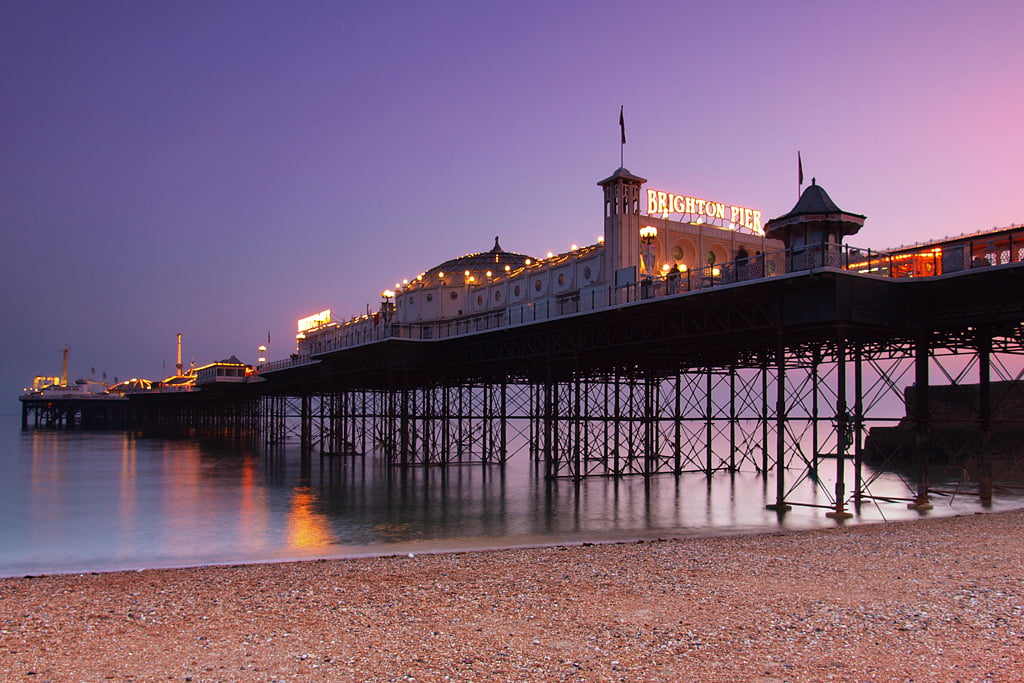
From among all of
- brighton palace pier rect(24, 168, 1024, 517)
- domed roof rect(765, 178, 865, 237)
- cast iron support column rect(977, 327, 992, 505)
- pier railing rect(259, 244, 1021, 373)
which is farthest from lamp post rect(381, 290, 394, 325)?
cast iron support column rect(977, 327, 992, 505)

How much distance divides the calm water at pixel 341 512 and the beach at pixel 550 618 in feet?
17.3

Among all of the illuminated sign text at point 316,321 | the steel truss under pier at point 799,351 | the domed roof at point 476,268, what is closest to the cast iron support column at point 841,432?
the steel truss under pier at point 799,351

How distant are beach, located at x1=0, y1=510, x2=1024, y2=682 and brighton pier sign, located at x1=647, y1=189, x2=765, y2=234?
23.5 m

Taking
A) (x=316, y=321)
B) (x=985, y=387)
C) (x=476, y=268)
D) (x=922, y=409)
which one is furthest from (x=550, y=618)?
(x=316, y=321)

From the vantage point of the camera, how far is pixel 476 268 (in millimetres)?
57250

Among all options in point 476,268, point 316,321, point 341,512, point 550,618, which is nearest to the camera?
point 550,618

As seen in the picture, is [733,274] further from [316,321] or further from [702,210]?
[316,321]

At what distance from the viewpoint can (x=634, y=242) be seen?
37.8 metres

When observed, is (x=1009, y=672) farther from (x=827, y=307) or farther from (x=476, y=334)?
(x=476, y=334)

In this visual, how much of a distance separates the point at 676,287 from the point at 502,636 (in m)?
21.4

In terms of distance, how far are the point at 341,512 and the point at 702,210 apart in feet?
74.2

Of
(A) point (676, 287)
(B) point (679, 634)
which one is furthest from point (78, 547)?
(A) point (676, 287)

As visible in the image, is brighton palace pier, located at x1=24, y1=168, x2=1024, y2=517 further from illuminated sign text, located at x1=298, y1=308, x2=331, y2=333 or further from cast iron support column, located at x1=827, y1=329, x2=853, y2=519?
illuminated sign text, located at x1=298, y1=308, x2=331, y2=333

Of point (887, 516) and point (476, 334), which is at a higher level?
point (476, 334)
